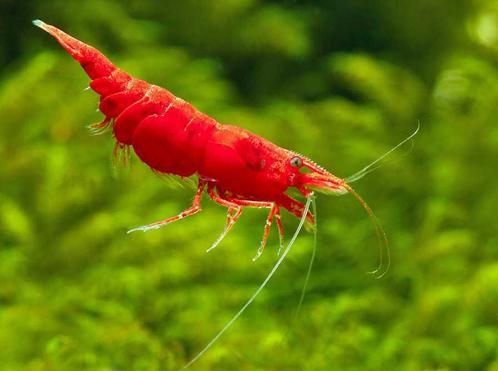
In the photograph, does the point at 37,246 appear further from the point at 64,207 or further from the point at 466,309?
the point at 466,309

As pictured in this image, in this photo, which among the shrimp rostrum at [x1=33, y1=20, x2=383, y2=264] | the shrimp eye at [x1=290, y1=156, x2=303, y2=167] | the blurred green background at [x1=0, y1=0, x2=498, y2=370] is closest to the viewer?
the shrimp rostrum at [x1=33, y1=20, x2=383, y2=264]

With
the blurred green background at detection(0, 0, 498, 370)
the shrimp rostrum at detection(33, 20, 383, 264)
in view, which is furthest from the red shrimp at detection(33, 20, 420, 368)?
the blurred green background at detection(0, 0, 498, 370)

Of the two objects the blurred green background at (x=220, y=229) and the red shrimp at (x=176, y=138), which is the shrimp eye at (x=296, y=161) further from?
the blurred green background at (x=220, y=229)

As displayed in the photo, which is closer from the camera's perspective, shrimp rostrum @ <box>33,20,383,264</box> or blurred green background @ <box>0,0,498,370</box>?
shrimp rostrum @ <box>33,20,383,264</box>

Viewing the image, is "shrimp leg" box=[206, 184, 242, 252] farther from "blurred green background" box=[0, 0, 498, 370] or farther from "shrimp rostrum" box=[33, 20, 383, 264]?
"blurred green background" box=[0, 0, 498, 370]

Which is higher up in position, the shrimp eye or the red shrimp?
the shrimp eye

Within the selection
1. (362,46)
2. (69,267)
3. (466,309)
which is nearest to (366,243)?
(466,309)

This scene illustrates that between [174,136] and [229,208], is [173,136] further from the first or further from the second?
[229,208]
